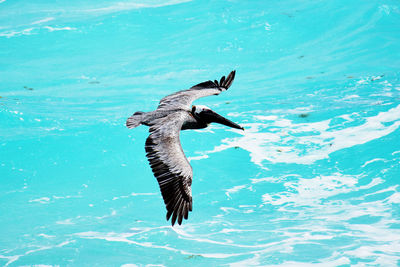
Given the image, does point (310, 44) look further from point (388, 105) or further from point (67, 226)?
point (67, 226)

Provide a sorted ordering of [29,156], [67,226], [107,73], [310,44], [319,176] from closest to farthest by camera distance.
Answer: [67,226]
[319,176]
[29,156]
[107,73]
[310,44]

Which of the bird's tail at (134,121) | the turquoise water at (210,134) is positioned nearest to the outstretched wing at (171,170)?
the bird's tail at (134,121)

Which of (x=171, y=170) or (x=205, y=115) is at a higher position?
(x=205, y=115)

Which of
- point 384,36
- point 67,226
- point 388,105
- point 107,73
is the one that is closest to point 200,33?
point 107,73

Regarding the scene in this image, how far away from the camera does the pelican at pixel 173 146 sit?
6613 mm

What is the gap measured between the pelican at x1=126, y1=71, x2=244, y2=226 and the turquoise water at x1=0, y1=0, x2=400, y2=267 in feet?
9.63

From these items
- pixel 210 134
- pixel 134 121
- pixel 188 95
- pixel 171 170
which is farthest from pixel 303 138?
pixel 171 170

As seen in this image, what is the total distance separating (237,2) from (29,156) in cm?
1176

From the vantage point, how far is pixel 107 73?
1772cm

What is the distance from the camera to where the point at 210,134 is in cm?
1411

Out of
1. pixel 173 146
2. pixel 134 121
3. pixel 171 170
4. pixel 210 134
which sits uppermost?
pixel 210 134

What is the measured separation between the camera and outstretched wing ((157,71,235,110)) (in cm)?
822

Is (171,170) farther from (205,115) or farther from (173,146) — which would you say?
(205,115)

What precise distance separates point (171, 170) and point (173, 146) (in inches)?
15.5
